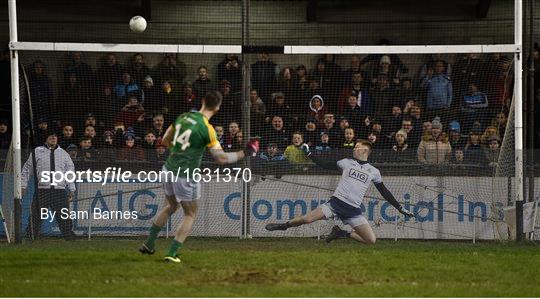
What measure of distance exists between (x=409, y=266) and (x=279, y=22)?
11.2 meters

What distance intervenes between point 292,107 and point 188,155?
21.0 ft

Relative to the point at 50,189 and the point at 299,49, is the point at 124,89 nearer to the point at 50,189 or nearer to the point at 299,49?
the point at 50,189

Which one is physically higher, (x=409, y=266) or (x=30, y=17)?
(x=30, y=17)

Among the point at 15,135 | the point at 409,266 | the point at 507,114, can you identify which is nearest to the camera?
the point at 409,266

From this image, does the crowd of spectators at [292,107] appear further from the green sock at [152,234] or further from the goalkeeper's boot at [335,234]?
the green sock at [152,234]

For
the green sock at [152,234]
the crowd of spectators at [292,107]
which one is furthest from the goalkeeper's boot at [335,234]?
the green sock at [152,234]

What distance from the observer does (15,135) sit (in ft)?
59.8

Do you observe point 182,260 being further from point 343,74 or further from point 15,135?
point 343,74

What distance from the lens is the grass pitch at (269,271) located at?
12523 mm

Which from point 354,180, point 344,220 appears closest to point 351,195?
point 354,180

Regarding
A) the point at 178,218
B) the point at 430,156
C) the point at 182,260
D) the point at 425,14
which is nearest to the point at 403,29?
the point at 425,14

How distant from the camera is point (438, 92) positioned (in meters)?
20.9

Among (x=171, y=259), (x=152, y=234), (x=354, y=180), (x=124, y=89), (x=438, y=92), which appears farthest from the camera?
(x=438, y=92)

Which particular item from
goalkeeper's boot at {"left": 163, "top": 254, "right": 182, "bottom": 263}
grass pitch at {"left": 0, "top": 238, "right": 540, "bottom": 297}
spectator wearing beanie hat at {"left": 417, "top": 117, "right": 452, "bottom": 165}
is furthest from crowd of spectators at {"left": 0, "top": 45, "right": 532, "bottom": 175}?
goalkeeper's boot at {"left": 163, "top": 254, "right": 182, "bottom": 263}
